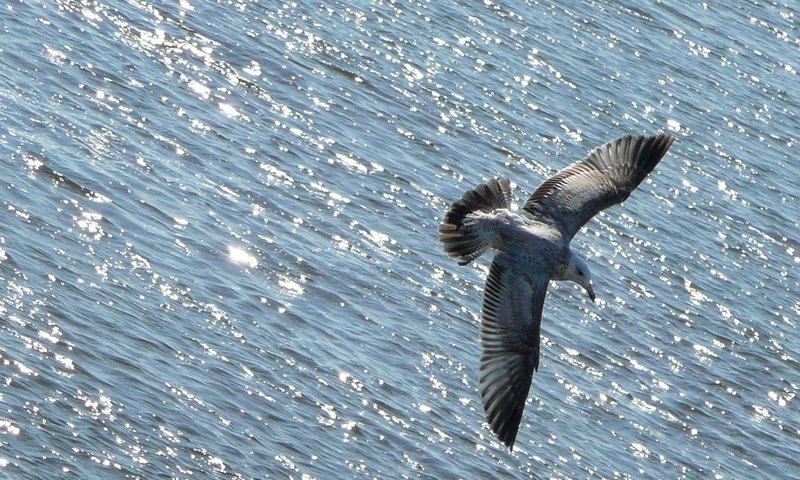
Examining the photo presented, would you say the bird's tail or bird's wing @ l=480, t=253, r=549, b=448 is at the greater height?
the bird's tail

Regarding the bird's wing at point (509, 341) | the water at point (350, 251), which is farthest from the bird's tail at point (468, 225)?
the water at point (350, 251)

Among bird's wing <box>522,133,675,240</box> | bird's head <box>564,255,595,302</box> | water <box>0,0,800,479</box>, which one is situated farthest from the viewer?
water <box>0,0,800,479</box>

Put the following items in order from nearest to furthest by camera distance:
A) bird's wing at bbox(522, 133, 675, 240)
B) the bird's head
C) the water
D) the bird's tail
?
the bird's tail → the bird's head → bird's wing at bbox(522, 133, 675, 240) → the water

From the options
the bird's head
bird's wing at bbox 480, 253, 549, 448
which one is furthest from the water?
the bird's head

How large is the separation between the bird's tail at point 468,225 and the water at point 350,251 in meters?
2.08

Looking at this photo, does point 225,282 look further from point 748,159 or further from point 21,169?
point 748,159

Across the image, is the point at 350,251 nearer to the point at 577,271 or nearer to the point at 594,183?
the point at 594,183

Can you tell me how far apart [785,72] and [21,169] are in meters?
12.9

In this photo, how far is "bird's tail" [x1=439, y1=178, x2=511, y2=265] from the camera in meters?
10.3

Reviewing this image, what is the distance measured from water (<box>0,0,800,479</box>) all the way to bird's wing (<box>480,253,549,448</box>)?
4.77 feet

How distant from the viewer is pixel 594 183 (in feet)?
37.8

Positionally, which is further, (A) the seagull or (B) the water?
(B) the water

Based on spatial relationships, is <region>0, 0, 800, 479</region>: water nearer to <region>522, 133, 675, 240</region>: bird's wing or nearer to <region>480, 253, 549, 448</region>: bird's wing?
<region>480, 253, 549, 448</region>: bird's wing

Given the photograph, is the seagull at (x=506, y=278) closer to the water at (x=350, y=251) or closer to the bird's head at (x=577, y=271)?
the bird's head at (x=577, y=271)
